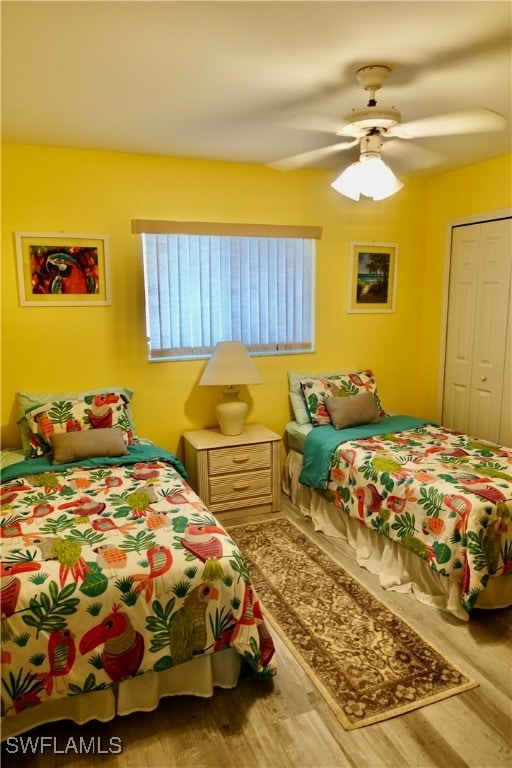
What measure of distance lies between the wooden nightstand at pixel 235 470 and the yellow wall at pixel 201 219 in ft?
1.06

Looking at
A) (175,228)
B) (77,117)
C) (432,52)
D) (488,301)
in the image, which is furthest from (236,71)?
(488,301)

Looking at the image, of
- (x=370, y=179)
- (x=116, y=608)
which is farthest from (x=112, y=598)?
(x=370, y=179)

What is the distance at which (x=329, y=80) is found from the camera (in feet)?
6.91

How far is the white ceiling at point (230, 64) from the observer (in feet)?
5.29

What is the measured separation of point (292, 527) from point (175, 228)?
2183mm

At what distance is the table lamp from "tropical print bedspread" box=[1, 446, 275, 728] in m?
1.26

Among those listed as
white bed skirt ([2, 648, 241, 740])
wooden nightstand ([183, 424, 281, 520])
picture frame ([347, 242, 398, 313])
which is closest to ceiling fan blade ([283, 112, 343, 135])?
picture frame ([347, 242, 398, 313])

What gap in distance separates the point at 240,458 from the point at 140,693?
169 cm

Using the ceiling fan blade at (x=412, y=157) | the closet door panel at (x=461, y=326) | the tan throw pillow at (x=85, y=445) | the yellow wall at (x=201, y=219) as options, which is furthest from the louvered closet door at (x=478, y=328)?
the tan throw pillow at (x=85, y=445)

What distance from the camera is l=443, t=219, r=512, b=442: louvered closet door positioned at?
3484 millimetres

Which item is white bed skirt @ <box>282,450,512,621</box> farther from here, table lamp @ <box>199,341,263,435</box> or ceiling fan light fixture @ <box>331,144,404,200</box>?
ceiling fan light fixture @ <box>331,144,404,200</box>

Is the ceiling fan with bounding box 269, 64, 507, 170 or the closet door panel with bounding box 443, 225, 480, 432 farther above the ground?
the ceiling fan with bounding box 269, 64, 507, 170

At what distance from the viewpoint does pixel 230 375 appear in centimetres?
333

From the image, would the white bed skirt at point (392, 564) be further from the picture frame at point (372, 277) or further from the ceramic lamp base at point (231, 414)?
the picture frame at point (372, 277)
